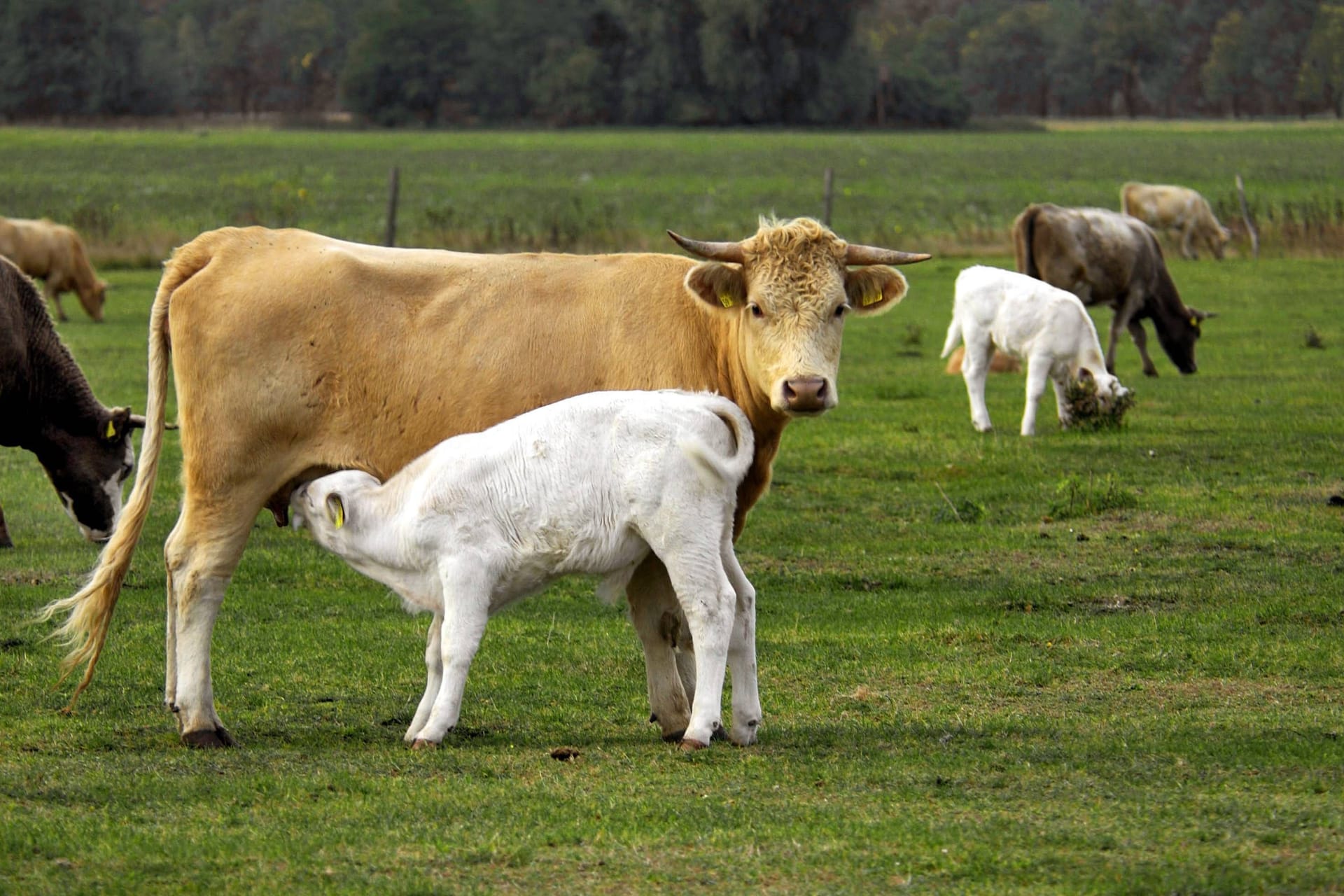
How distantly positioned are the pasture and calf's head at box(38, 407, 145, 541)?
23cm

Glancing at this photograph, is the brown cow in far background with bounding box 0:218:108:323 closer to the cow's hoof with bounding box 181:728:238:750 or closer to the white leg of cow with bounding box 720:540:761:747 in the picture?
the cow's hoof with bounding box 181:728:238:750

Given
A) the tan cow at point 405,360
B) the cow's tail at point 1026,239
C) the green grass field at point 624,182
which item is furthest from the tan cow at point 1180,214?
the tan cow at point 405,360

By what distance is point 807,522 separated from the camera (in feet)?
37.4

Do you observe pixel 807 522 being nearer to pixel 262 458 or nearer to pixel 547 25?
pixel 262 458

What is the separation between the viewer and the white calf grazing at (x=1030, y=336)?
1442 cm

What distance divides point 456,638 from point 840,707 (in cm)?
175

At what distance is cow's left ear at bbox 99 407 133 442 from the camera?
1083 centimetres

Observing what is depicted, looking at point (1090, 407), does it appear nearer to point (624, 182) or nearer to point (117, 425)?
point (117, 425)

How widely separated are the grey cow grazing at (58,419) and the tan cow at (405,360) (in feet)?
12.6

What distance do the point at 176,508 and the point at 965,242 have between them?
22337 millimetres

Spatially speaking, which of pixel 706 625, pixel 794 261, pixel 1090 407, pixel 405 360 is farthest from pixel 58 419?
pixel 1090 407

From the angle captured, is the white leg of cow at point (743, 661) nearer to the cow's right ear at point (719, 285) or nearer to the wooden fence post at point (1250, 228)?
the cow's right ear at point (719, 285)

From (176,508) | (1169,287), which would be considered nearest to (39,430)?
(176,508)

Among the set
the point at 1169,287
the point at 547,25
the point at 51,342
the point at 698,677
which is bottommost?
the point at 547,25
